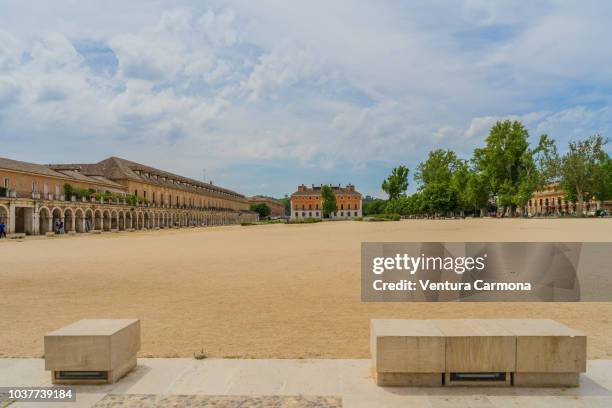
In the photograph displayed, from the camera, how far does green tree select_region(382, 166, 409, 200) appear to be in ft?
373

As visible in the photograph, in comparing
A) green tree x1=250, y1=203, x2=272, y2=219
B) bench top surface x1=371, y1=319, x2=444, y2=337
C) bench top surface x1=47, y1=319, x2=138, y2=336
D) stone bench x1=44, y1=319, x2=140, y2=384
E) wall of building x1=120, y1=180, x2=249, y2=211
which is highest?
wall of building x1=120, y1=180, x2=249, y2=211

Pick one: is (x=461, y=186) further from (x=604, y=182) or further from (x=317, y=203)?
(x=317, y=203)

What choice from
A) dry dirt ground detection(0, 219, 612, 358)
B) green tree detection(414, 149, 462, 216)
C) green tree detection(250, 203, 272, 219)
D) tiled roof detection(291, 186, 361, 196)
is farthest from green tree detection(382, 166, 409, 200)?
dry dirt ground detection(0, 219, 612, 358)

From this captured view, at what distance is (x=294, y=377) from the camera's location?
17.8 feet

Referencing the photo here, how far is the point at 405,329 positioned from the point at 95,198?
61.4m

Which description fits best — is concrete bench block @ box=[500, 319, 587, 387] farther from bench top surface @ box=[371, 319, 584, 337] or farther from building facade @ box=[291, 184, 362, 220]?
building facade @ box=[291, 184, 362, 220]

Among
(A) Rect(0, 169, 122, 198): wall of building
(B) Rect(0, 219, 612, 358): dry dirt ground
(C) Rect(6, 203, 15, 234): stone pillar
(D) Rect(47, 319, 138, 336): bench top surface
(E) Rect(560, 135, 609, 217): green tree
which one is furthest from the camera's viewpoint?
(E) Rect(560, 135, 609, 217): green tree

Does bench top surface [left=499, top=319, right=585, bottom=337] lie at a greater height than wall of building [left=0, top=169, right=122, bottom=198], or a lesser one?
lesser

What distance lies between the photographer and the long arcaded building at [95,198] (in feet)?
150

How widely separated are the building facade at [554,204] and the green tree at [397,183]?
95.2ft

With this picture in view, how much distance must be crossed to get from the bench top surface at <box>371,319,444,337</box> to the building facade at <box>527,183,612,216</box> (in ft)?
366

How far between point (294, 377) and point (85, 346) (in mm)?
2326

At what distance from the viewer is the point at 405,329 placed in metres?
5.31

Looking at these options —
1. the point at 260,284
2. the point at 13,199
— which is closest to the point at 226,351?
the point at 260,284
